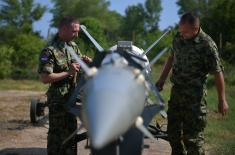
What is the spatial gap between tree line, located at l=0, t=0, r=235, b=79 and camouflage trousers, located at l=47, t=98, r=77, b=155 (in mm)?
2179

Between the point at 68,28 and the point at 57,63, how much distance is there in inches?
16.3

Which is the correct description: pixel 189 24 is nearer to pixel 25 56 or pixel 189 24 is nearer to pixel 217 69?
pixel 217 69

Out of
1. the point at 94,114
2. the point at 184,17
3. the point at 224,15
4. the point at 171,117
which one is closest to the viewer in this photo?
the point at 94,114

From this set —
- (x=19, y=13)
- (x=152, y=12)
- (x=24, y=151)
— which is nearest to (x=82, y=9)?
(x=19, y=13)

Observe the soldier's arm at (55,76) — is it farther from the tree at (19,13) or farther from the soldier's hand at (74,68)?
the tree at (19,13)

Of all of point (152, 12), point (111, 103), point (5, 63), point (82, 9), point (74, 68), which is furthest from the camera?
point (152, 12)

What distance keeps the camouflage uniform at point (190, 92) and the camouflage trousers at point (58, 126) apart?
1162mm

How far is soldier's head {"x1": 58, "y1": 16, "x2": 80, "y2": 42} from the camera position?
542 cm

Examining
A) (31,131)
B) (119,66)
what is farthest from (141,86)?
(31,131)

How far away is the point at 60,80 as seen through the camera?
18.4 feet

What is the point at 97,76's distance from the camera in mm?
3529

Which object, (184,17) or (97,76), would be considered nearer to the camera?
(97,76)

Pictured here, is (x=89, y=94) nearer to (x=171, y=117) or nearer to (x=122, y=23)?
(x=171, y=117)

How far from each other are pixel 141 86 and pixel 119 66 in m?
0.22
